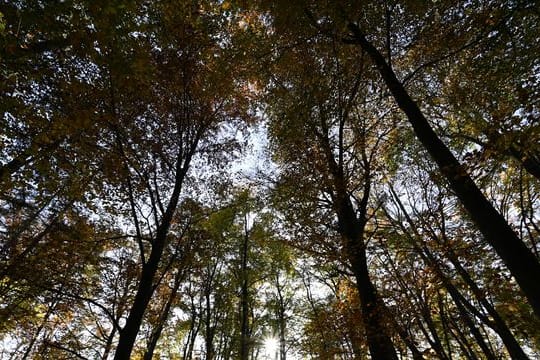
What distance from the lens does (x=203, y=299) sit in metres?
12.4

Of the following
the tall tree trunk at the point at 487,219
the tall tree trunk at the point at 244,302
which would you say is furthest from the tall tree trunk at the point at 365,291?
the tall tree trunk at the point at 244,302

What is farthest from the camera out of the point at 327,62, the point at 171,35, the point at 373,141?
the point at 373,141

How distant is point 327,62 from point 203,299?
38.5 feet

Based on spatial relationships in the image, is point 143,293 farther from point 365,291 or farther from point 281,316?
point 281,316

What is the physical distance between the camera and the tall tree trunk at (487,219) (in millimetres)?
2848

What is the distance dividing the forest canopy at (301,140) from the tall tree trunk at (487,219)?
0.02m

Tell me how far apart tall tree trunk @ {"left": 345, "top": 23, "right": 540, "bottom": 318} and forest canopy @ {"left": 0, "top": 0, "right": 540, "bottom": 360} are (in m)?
0.02

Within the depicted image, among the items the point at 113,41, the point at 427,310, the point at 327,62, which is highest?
the point at 327,62

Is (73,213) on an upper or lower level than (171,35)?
lower

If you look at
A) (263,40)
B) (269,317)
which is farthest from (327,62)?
(269,317)

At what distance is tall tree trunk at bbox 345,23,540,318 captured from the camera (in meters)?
2.85

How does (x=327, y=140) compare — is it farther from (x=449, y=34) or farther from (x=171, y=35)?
(x=171, y=35)

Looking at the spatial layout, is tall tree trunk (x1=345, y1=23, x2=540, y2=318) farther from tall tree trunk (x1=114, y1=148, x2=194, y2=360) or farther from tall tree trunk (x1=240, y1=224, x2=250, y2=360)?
tall tree trunk (x1=240, y1=224, x2=250, y2=360)

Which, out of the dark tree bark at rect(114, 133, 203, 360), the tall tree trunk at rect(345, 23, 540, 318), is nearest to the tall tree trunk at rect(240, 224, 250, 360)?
the dark tree bark at rect(114, 133, 203, 360)
